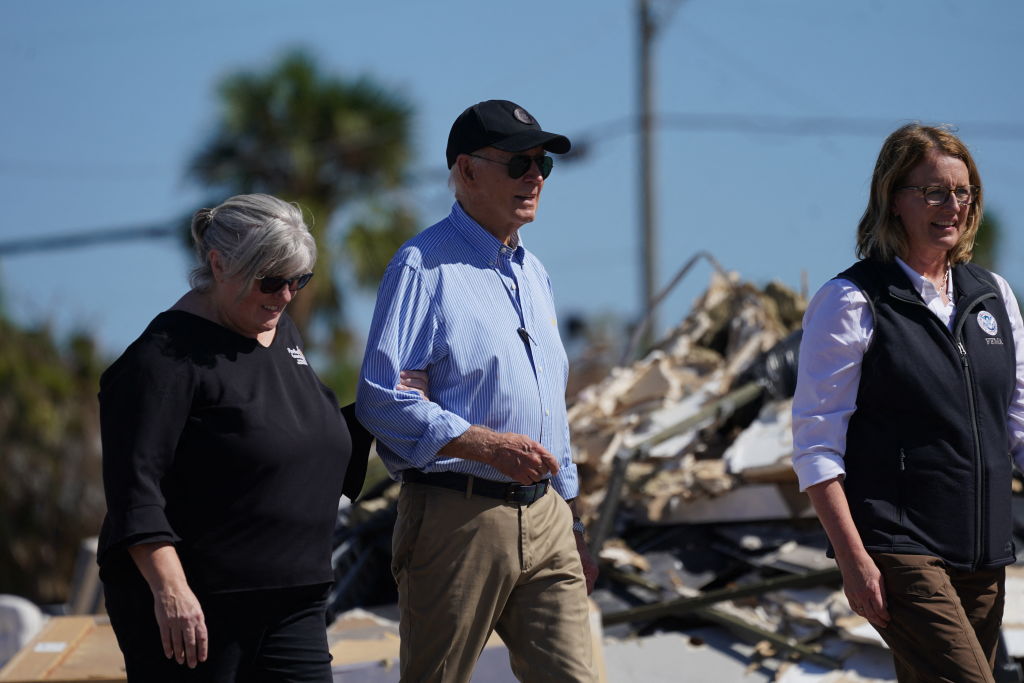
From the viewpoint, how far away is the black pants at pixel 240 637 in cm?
310

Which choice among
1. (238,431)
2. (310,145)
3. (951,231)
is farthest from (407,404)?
(310,145)

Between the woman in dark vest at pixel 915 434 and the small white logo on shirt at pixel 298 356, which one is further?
the small white logo on shirt at pixel 298 356

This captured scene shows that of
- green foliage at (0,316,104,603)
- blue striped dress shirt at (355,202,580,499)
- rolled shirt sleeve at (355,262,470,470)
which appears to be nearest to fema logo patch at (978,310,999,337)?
blue striped dress shirt at (355,202,580,499)

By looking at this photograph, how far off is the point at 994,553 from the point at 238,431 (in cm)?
190

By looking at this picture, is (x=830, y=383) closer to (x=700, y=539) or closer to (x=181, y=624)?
(x=181, y=624)

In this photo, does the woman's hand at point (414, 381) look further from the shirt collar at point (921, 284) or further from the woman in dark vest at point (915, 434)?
the shirt collar at point (921, 284)

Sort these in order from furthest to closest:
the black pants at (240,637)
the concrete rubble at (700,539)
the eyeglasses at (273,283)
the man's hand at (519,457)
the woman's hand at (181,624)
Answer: the concrete rubble at (700,539)
the man's hand at (519,457)
the eyeglasses at (273,283)
the black pants at (240,637)
the woman's hand at (181,624)

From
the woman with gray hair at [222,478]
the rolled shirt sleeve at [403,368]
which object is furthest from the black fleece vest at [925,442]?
the woman with gray hair at [222,478]

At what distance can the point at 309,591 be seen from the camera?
→ 10.8 ft

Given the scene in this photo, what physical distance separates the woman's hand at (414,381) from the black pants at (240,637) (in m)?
0.54

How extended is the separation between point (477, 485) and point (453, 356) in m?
0.34

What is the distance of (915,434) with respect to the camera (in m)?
3.30

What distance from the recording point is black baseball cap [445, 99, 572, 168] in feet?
11.7

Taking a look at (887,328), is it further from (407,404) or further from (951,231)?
(407,404)
